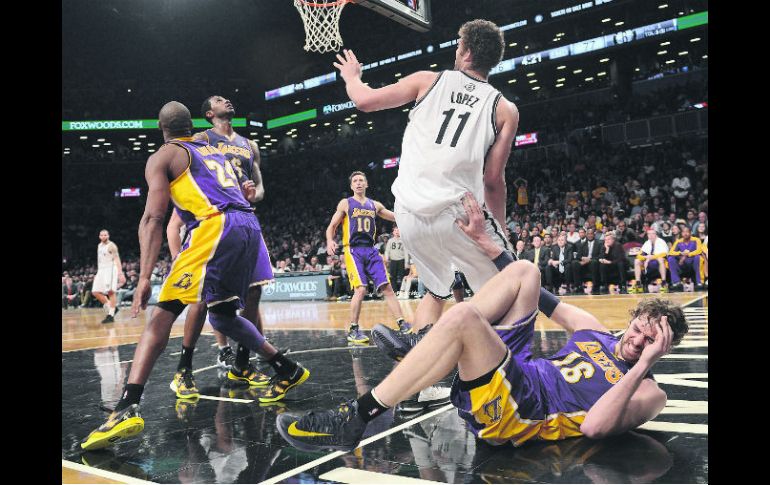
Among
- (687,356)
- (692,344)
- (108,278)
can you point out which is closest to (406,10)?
(692,344)

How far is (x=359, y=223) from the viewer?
23.1 ft

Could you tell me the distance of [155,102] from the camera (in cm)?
2947

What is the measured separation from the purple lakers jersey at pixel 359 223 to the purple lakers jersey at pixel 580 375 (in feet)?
15.1

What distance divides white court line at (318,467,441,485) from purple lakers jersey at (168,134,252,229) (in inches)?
80.9

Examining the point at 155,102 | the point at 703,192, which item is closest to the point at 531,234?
the point at 703,192

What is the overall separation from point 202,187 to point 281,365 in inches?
50.1

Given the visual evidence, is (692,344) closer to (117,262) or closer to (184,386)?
(184,386)

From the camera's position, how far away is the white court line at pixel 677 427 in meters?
2.57

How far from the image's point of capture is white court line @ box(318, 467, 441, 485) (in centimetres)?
211

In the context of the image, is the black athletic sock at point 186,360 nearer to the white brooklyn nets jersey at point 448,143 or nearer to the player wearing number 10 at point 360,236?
the white brooklyn nets jersey at point 448,143

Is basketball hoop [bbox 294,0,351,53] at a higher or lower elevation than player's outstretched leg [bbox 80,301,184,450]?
higher

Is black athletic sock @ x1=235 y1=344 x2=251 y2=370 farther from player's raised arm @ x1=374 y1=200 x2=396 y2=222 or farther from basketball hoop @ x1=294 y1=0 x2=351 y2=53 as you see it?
basketball hoop @ x1=294 y1=0 x2=351 y2=53

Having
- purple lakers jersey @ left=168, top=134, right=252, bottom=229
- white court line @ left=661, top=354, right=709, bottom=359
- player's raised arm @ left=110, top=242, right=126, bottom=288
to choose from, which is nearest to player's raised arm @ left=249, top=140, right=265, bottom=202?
purple lakers jersey @ left=168, top=134, right=252, bottom=229
